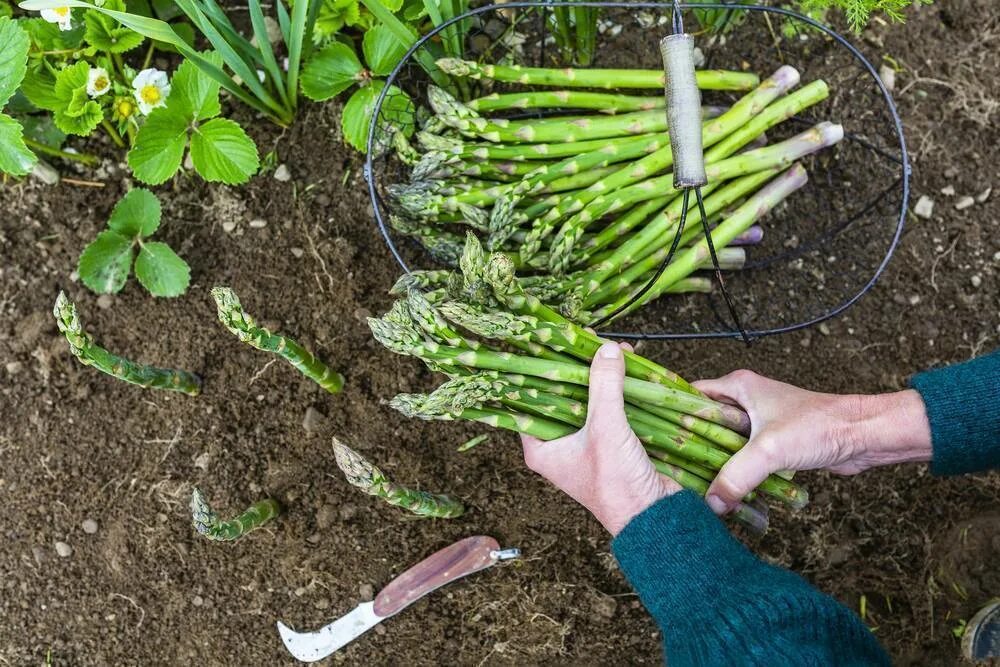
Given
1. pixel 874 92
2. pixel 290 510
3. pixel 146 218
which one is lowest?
pixel 290 510

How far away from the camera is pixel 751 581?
5.11ft

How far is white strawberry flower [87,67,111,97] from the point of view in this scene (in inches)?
77.9

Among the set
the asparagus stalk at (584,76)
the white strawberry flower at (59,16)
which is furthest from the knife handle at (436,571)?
the white strawberry flower at (59,16)

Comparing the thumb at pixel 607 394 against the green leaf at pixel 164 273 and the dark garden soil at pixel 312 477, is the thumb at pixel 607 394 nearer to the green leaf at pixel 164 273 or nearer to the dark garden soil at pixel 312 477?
the dark garden soil at pixel 312 477

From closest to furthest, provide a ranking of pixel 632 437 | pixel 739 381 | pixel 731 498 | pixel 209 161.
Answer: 1. pixel 632 437
2. pixel 731 498
3. pixel 739 381
4. pixel 209 161

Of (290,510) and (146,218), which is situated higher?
(146,218)

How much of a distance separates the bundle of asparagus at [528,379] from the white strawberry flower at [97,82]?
39.8 inches

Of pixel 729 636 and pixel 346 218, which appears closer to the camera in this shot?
pixel 729 636

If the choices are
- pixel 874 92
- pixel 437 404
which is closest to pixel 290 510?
pixel 437 404

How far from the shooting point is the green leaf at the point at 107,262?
6.90ft

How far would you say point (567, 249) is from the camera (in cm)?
187

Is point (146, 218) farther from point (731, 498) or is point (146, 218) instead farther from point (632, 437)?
point (731, 498)

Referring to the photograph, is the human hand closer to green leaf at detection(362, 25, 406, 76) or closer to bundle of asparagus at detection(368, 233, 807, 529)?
bundle of asparagus at detection(368, 233, 807, 529)

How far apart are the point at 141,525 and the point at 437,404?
1.07 metres
